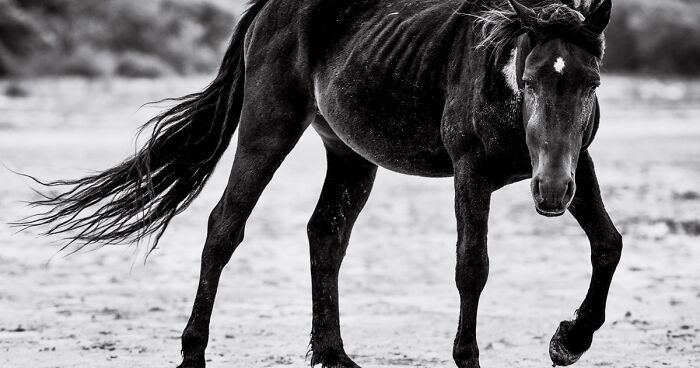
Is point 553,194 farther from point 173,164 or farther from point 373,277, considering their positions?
point 373,277

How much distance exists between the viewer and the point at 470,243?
4219mm

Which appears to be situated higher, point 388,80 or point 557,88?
point 388,80

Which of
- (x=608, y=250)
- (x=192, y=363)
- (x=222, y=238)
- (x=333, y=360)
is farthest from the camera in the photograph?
(x=333, y=360)

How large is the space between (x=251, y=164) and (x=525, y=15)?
1.81 meters

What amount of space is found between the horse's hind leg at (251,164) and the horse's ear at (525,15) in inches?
63.4

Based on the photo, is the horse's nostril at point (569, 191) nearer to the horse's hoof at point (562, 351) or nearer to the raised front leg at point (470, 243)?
the raised front leg at point (470, 243)

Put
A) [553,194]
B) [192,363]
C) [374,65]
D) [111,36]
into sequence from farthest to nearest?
1. [111,36]
2. [192,363]
3. [374,65]
4. [553,194]

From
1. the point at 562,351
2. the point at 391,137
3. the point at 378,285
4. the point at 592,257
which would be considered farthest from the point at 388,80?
the point at 378,285

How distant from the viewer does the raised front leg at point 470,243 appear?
4180mm

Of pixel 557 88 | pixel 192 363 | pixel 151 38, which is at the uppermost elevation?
pixel 151 38

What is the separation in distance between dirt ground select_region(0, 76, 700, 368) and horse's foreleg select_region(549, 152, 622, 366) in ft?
2.91

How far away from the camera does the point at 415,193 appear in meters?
13.4

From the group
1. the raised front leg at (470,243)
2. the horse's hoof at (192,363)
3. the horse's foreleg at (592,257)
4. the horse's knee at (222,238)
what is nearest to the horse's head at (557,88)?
the raised front leg at (470,243)

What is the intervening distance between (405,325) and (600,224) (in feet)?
7.46
